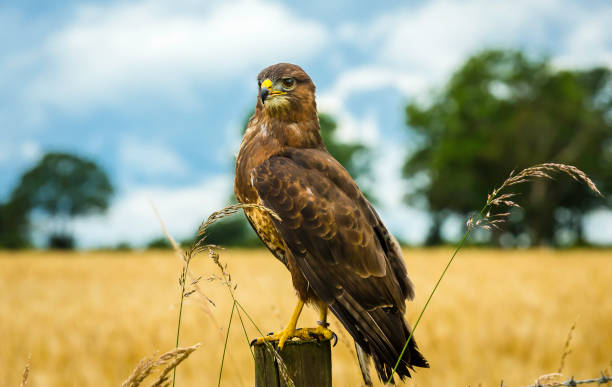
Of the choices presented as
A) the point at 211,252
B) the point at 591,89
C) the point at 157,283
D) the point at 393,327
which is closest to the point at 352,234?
the point at 393,327

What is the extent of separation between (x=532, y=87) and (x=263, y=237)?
45.4 metres

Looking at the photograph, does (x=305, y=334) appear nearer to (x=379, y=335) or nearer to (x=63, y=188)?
(x=379, y=335)

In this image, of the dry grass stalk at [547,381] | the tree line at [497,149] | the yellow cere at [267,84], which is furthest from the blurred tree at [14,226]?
the dry grass stalk at [547,381]

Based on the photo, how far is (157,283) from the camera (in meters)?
17.4

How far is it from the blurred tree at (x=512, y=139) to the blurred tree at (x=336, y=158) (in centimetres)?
460

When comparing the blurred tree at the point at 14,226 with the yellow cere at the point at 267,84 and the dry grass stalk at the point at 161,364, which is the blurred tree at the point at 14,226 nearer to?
the yellow cere at the point at 267,84

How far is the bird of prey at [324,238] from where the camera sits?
2611 mm

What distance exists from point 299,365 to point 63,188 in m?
57.0

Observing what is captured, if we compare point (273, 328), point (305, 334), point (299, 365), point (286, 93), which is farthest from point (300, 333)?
point (273, 328)

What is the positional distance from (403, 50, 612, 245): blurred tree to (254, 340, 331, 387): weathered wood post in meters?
37.7

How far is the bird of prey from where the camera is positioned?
103 inches

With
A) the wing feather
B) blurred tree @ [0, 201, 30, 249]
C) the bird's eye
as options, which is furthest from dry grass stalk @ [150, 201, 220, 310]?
blurred tree @ [0, 201, 30, 249]

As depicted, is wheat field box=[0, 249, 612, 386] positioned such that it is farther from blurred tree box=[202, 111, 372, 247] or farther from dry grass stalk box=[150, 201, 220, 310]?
blurred tree box=[202, 111, 372, 247]

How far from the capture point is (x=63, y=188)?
54375 mm
